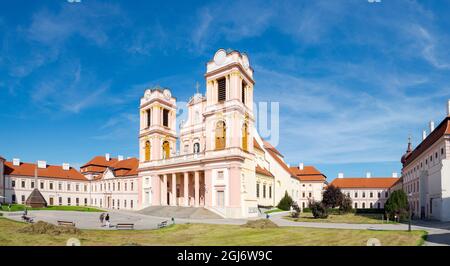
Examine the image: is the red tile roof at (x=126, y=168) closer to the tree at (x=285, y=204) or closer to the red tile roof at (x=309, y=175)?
the tree at (x=285, y=204)

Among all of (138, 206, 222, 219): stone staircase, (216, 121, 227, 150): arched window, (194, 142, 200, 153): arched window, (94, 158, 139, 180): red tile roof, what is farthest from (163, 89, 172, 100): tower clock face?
(138, 206, 222, 219): stone staircase

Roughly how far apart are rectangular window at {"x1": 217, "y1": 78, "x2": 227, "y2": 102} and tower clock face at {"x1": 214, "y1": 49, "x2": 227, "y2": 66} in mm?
→ 2415

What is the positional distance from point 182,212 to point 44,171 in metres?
44.1

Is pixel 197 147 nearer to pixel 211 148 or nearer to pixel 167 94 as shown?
pixel 211 148

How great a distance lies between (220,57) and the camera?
149ft

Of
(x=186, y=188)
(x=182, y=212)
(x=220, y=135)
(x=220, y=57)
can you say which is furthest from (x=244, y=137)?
(x=182, y=212)

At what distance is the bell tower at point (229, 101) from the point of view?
42219 millimetres

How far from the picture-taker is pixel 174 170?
50.3 metres

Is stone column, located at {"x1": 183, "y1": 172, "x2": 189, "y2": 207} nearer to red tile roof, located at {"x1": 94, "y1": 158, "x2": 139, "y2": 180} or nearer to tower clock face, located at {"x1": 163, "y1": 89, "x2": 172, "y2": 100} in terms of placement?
tower clock face, located at {"x1": 163, "y1": 89, "x2": 172, "y2": 100}

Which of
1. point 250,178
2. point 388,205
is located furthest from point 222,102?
point 388,205

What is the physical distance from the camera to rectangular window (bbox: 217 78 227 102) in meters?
44.8
